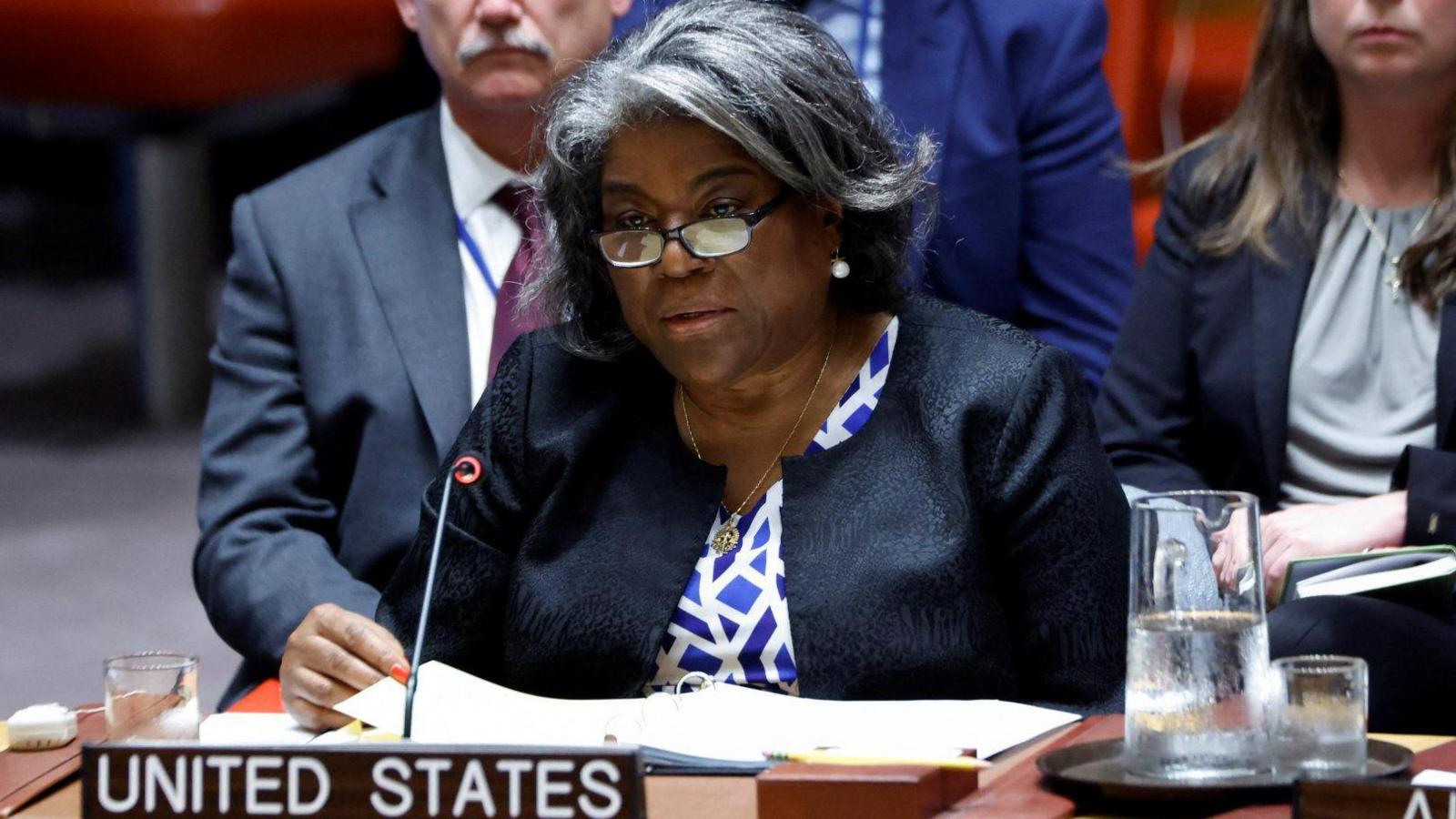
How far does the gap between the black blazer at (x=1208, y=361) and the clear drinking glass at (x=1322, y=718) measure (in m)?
1.14

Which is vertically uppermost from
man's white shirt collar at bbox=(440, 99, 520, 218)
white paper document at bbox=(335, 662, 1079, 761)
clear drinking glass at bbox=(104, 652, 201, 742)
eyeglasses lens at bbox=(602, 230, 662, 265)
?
man's white shirt collar at bbox=(440, 99, 520, 218)

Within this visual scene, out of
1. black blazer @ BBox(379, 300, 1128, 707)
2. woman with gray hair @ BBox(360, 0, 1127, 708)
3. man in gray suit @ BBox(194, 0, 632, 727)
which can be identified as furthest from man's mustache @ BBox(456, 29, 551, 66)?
black blazer @ BBox(379, 300, 1128, 707)

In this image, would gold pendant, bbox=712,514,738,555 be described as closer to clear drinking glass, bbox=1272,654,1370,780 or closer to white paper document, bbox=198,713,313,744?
white paper document, bbox=198,713,313,744

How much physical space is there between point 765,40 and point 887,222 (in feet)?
0.78

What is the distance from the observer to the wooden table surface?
54.7 inches

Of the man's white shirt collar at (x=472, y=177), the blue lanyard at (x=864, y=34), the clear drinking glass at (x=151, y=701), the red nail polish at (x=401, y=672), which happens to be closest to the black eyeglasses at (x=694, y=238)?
the red nail polish at (x=401, y=672)

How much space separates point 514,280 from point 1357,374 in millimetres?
1028

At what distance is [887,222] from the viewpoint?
7.05 feet

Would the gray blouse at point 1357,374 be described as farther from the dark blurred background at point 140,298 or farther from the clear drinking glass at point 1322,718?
the dark blurred background at point 140,298

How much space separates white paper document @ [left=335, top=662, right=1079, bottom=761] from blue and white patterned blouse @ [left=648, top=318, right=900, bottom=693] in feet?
0.42

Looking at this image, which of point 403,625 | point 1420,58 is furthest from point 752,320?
point 1420,58

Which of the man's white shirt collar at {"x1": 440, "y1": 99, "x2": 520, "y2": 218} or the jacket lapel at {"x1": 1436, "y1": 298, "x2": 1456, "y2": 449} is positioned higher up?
the man's white shirt collar at {"x1": 440, "y1": 99, "x2": 520, "y2": 218}

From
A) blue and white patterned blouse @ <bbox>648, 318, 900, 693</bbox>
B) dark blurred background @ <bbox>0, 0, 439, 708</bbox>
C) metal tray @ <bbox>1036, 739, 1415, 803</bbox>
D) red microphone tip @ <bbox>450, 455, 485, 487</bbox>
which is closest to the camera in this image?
metal tray @ <bbox>1036, 739, 1415, 803</bbox>

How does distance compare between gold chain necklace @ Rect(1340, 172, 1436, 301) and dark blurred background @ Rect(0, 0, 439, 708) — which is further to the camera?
dark blurred background @ Rect(0, 0, 439, 708)
